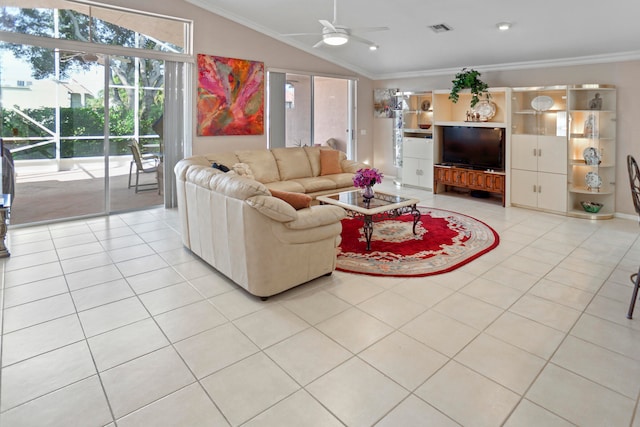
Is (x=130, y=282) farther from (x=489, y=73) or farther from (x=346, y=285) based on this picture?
(x=489, y=73)

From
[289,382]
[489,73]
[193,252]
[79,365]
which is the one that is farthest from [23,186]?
[489,73]

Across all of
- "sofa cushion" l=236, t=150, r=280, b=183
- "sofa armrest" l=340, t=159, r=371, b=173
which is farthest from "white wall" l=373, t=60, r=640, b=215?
"sofa cushion" l=236, t=150, r=280, b=183

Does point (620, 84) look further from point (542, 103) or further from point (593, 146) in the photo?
point (542, 103)

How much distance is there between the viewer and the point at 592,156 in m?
→ 6.02

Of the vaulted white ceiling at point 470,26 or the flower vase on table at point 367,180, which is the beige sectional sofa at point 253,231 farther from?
the vaulted white ceiling at point 470,26

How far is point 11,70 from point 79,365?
4.62m

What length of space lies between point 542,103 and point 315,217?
515 cm

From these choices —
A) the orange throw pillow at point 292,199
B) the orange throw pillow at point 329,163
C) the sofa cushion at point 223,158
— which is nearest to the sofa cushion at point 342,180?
the orange throw pillow at point 329,163

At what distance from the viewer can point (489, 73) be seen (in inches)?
293

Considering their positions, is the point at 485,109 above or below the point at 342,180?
above

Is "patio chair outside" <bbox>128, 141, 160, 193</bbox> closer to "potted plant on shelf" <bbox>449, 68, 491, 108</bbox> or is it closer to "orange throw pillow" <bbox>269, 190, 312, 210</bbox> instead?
"orange throw pillow" <bbox>269, 190, 312, 210</bbox>

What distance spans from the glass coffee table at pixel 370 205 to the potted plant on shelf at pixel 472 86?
3062 millimetres

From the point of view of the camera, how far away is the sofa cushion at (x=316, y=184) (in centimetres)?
626

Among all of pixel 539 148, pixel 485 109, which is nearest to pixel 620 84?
pixel 539 148
